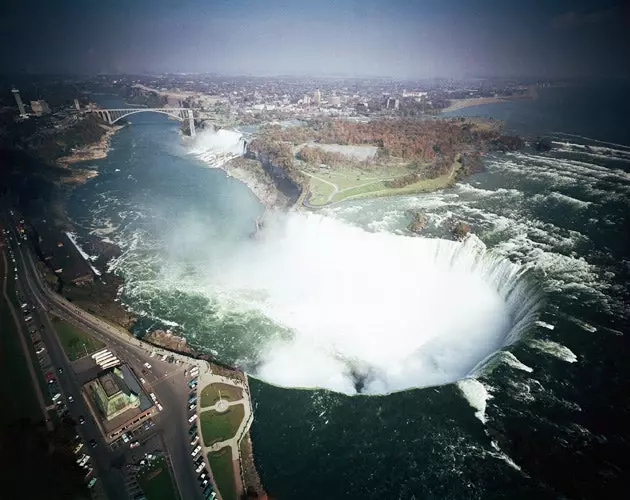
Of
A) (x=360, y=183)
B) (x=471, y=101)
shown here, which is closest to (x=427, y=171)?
(x=360, y=183)

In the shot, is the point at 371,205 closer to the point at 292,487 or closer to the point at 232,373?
the point at 232,373

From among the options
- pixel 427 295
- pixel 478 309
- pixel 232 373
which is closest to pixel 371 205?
pixel 427 295

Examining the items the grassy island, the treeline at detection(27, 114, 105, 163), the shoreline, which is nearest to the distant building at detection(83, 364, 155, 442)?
the grassy island

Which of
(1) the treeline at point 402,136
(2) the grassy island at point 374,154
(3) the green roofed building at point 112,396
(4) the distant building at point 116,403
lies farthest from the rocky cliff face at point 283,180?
(3) the green roofed building at point 112,396

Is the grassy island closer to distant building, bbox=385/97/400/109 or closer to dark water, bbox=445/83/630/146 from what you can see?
dark water, bbox=445/83/630/146

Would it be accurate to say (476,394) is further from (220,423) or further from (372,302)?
(220,423)
